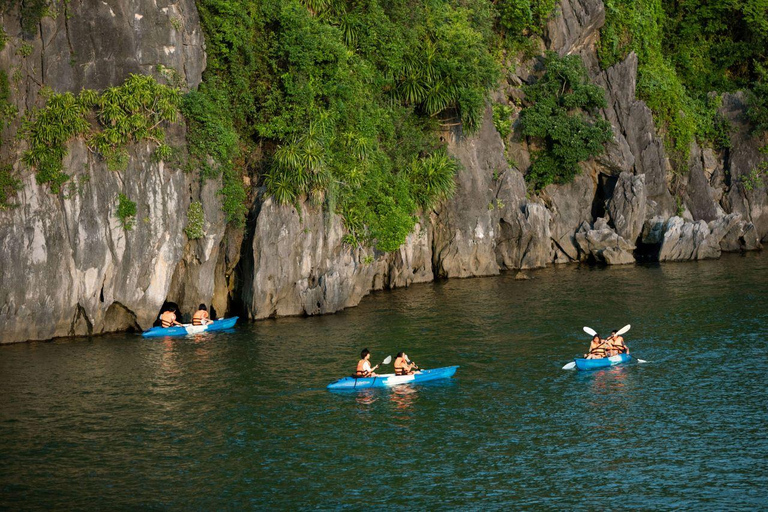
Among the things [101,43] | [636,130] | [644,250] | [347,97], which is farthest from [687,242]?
[101,43]

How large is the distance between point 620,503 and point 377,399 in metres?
9.88

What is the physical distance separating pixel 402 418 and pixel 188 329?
569 inches

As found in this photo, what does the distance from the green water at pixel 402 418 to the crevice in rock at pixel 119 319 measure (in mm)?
1085

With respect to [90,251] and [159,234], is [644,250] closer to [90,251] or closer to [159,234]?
[159,234]

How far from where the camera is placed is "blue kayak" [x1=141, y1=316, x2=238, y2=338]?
34438 mm

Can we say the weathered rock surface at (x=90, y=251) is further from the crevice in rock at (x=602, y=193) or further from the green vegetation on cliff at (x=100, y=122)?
the crevice in rock at (x=602, y=193)

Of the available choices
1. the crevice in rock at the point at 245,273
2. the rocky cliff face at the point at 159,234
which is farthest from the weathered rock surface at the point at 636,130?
the crevice in rock at the point at 245,273

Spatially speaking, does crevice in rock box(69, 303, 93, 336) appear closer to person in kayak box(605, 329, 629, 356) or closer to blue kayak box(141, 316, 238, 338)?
blue kayak box(141, 316, 238, 338)

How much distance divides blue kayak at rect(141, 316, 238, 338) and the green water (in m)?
1.03

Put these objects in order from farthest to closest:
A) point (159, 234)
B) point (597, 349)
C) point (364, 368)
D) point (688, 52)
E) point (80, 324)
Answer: point (688, 52) < point (159, 234) < point (80, 324) < point (597, 349) < point (364, 368)

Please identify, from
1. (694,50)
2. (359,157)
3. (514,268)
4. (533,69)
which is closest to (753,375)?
(359,157)

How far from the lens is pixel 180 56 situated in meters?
36.5

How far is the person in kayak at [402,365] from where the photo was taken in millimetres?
27188

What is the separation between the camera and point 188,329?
115 feet
